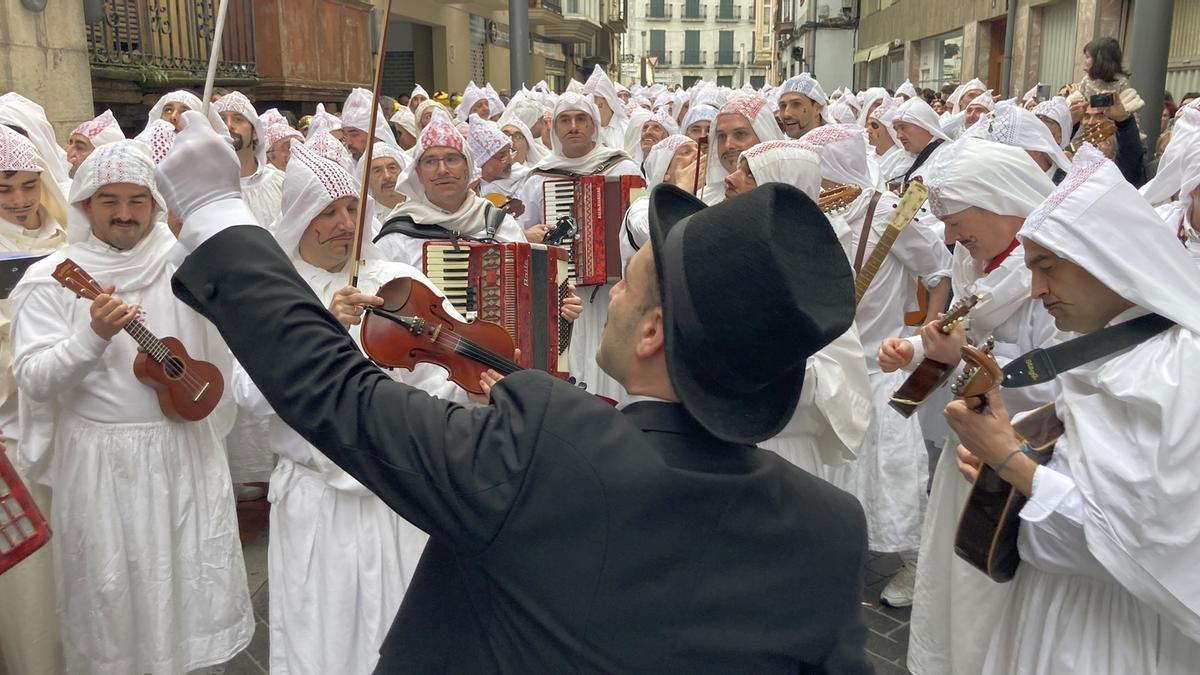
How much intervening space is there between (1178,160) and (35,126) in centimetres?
595

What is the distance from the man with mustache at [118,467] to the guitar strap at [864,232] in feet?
10.3

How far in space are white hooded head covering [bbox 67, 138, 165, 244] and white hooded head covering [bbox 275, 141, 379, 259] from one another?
517 millimetres

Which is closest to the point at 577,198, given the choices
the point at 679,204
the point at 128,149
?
the point at 128,149

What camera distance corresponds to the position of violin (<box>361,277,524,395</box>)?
137 inches

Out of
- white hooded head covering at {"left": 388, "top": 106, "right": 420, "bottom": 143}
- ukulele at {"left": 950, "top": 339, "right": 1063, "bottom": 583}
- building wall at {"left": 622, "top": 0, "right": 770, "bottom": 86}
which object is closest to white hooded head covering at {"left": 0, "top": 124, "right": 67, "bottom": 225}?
ukulele at {"left": 950, "top": 339, "right": 1063, "bottom": 583}

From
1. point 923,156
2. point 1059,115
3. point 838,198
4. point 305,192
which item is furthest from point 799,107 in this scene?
point 305,192

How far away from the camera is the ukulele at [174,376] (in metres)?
3.86

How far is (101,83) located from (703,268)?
11.4 meters

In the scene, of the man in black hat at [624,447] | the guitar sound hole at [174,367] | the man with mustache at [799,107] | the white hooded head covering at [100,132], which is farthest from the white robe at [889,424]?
the white hooded head covering at [100,132]

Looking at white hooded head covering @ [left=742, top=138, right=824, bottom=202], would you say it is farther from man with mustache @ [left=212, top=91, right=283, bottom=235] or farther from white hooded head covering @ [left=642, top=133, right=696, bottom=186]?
man with mustache @ [left=212, top=91, right=283, bottom=235]

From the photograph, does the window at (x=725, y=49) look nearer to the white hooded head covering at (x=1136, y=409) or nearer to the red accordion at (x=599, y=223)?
the red accordion at (x=599, y=223)

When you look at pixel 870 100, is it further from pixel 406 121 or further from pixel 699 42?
pixel 699 42

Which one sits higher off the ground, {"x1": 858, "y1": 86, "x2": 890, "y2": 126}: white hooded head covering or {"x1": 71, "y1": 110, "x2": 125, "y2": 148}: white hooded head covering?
{"x1": 858, "y1": 86, "x2": 890, "y2": 126}: white hooded head covering

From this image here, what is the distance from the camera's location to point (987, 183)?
385 cm
